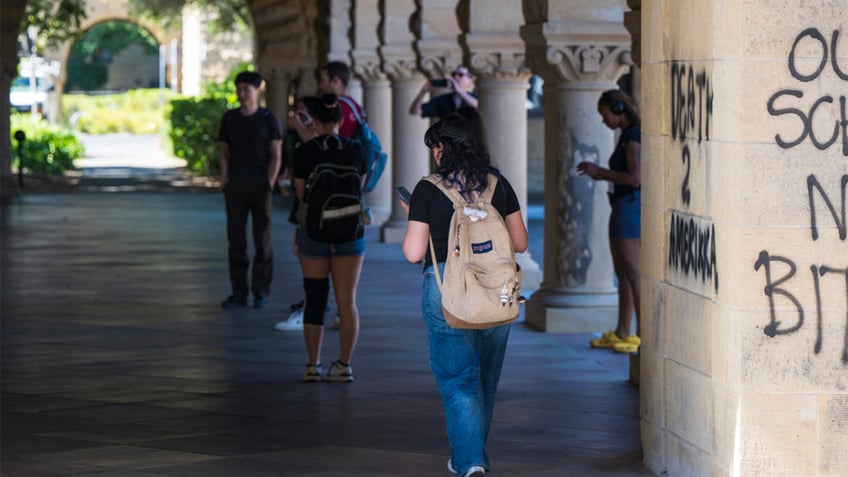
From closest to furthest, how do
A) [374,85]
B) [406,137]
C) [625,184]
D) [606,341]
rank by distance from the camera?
[625,184], [606,341], [406,137], [374,85]

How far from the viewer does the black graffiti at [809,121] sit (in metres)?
5.23

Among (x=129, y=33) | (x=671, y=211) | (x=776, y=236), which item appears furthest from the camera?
(x=129, y=33)

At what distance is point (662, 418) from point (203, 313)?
5965 mm

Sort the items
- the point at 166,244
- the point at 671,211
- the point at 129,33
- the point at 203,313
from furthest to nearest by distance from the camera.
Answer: the point at 129,33 < the point at 166,244 < the point at 203,313 < the point at 671,211

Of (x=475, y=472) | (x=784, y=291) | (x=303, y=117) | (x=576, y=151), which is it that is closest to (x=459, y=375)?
(x=475, y=472)

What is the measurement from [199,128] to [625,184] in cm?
2618

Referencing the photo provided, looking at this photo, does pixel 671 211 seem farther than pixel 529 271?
No

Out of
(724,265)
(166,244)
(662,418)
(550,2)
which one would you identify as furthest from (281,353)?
(166,244)

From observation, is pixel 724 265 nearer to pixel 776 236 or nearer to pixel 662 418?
pixel 776 236

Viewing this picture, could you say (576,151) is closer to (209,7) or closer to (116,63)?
(209,7)

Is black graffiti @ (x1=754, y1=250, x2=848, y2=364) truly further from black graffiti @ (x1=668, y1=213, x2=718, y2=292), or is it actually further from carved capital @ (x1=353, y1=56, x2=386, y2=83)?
carved capital @ (x1=353, y1=56, x2=386, y2=83)

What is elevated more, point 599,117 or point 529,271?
point 599,117

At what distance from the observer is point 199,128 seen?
34750 millimetres

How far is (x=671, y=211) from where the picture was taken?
6.01 m
